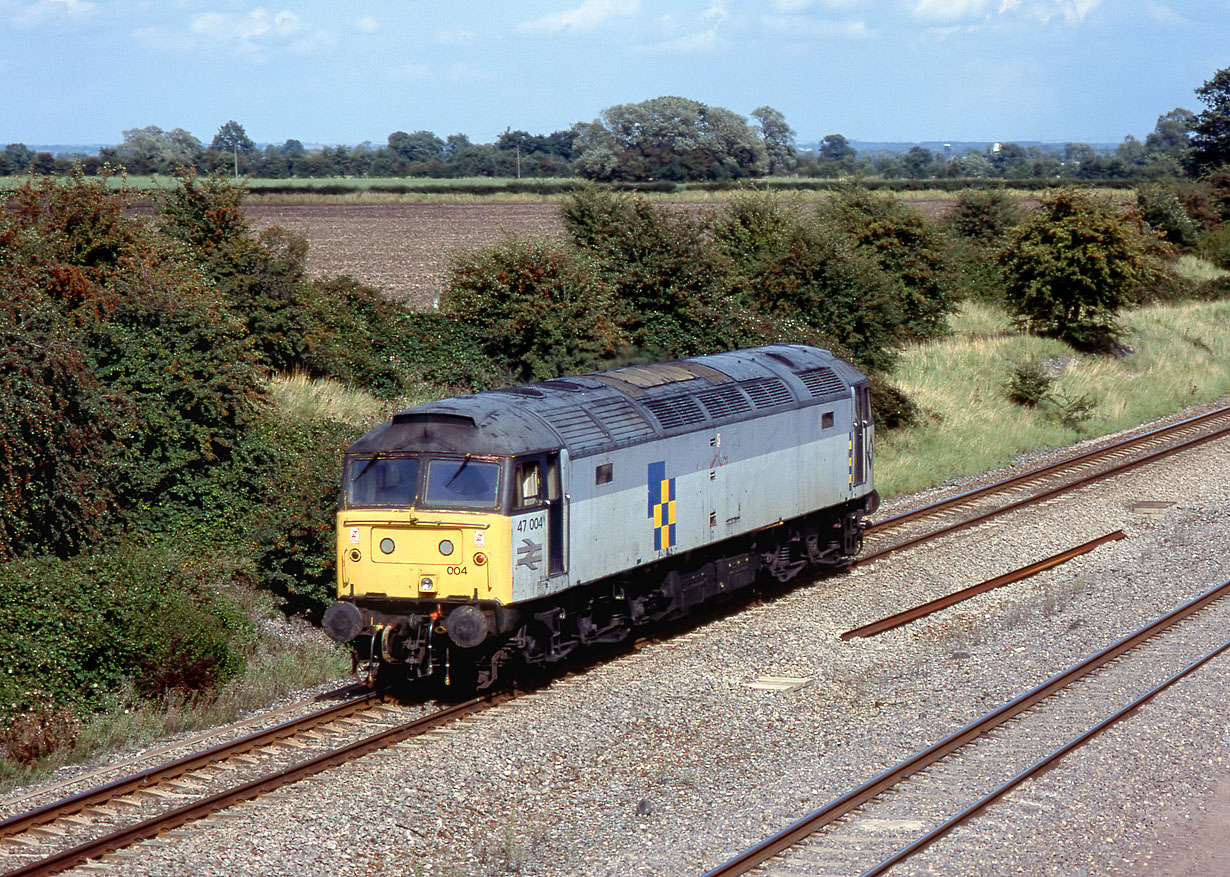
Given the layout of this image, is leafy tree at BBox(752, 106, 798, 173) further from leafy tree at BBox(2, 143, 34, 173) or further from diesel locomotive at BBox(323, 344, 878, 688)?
diesel locomotive at BBox(323, 344, 878, 688)

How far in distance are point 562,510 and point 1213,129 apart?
82753 mm

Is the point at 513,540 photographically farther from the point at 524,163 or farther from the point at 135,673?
the point at 524,163

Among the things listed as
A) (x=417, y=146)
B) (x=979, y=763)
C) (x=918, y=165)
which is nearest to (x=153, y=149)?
(x=417, y=146)

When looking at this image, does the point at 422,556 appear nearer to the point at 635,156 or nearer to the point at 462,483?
the point at 462,483

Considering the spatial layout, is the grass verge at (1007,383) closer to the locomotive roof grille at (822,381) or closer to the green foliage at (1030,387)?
the green foliage at (1030,387)

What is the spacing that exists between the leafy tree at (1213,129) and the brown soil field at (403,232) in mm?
16079

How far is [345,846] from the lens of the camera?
32.6ft

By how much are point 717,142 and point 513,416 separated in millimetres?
88535

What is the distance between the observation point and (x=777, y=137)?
125688mm

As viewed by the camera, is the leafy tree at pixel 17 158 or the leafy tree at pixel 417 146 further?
the leafy tree at pixel 417 146

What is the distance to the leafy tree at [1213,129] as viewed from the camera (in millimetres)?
83312

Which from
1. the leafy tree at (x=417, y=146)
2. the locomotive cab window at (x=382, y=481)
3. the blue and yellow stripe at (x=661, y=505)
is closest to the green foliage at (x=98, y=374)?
the locomotive cab window at (x=382, y=481)

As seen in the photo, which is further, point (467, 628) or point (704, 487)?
point (704, 487)

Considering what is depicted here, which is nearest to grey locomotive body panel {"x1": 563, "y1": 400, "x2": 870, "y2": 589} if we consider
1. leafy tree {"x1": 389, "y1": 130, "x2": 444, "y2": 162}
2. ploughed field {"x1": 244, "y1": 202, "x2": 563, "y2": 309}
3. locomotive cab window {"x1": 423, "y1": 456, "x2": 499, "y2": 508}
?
locomotive cab window {"x1": 423, "y1": 456, "x2": 499, "y2": 508}
